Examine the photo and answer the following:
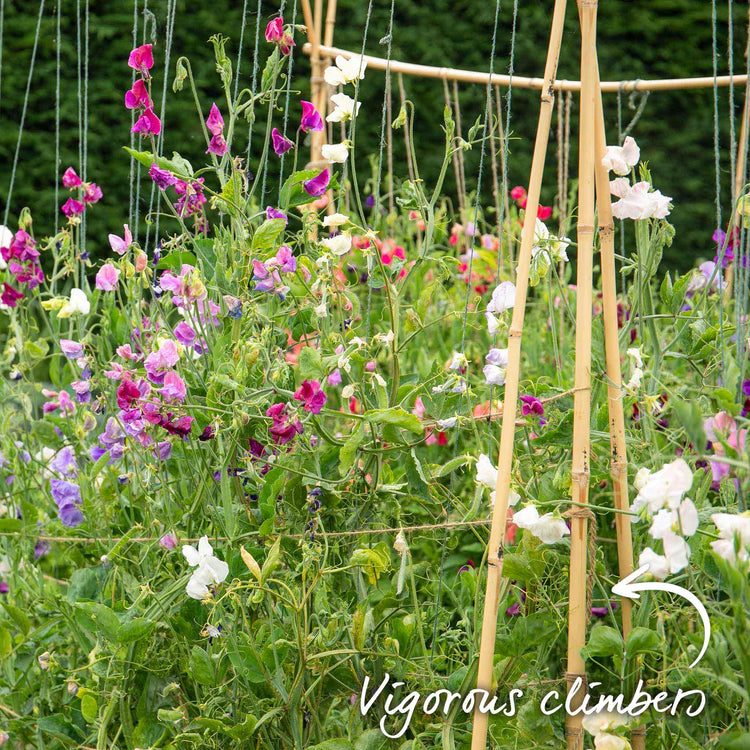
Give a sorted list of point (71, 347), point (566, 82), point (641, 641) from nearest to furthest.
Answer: point (641, 641), point (71, 347), point (566, 82)

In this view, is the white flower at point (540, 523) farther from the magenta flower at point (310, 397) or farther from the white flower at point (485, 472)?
the magenta flower at point (310, 397)

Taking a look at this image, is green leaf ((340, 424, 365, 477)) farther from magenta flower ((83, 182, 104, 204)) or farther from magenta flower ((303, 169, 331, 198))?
magenta flower ((83, 182, 104, 204))

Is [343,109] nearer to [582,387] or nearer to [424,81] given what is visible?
[582,387]

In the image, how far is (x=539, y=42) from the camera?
4629mm

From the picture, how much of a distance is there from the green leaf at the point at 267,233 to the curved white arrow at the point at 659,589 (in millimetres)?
574

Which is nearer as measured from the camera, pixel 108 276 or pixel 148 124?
pixel 148 124

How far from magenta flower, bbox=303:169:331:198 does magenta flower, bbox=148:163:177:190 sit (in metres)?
0.18

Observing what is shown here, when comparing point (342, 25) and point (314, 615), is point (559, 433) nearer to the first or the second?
point (314, 615)

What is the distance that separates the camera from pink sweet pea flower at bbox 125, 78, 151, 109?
113 centimetres

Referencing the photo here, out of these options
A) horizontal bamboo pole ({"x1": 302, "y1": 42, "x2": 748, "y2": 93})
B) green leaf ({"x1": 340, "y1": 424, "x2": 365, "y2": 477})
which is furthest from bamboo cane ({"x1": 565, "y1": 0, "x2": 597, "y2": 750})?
horizontal bamboo pole ({"x1": 302, "y1": 42, "x2": 748, "y2": 93})

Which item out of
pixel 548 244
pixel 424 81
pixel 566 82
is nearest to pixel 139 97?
pixel 548 244

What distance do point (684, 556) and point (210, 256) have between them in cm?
73

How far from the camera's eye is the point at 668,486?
815mm

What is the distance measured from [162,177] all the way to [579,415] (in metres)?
0.62
